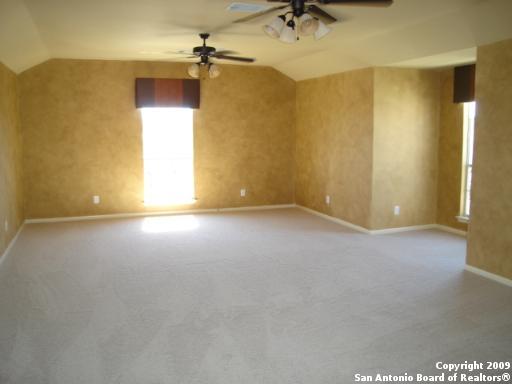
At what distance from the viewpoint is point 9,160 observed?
19.4ft

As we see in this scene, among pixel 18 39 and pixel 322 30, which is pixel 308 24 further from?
pixel 18 39

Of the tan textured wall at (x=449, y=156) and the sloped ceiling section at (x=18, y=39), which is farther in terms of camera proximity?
the tan textured wall at (x=449, y=156)

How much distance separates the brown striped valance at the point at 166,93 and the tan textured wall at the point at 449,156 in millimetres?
3866

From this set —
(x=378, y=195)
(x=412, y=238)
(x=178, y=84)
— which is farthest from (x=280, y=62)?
(x=412, y=238)

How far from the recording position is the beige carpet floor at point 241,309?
2.92 metres

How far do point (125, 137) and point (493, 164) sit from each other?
5.35m

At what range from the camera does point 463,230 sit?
6.33 meters

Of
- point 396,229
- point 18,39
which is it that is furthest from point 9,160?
point 396,229

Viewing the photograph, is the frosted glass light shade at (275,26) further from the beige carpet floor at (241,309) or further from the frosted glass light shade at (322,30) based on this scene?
the beige carpet floor at (241,309)

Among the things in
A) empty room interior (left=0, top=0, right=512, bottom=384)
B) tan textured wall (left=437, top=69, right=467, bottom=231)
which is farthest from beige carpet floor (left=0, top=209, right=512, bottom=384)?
tan textured wall (left=437, top=69, right=467, bottom=231)

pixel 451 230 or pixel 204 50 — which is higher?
pixel 204 50

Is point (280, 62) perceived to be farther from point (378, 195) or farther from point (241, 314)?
point (241, 314)

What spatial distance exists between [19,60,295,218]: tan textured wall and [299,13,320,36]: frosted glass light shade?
4.57 m

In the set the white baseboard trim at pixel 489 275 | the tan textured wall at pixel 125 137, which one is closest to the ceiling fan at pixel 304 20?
the white baseboard trim at pixel 489 275
